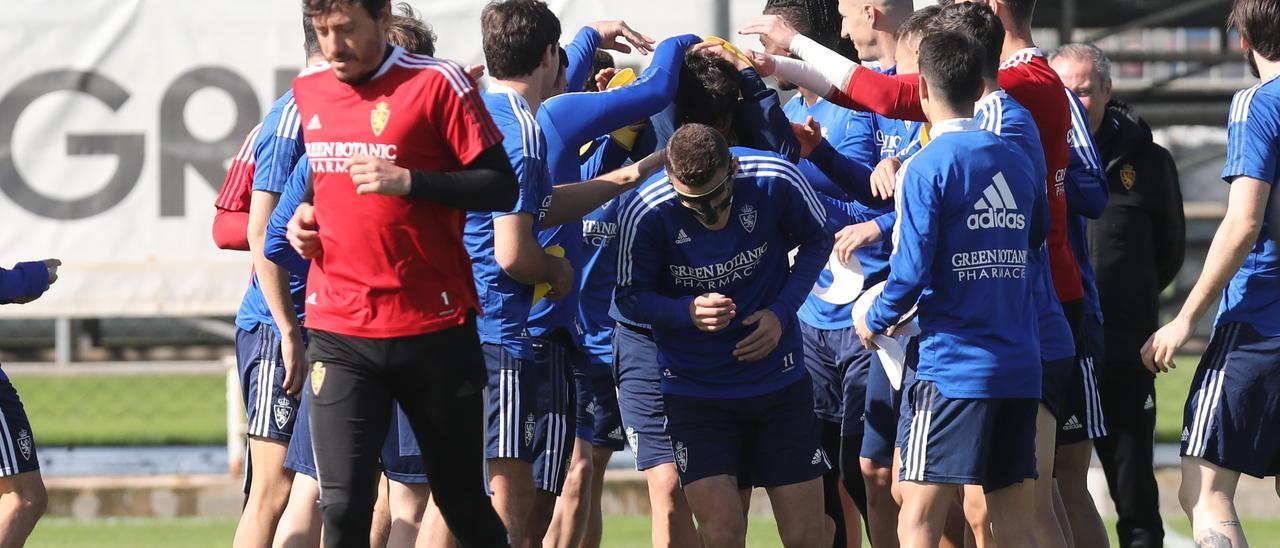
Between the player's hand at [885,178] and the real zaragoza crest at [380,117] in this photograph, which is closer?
the real zaragoza crest at [380,117]

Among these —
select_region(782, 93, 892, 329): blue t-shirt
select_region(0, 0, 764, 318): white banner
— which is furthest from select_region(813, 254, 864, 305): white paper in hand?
select_region(0, 0, 764, 318): white banner

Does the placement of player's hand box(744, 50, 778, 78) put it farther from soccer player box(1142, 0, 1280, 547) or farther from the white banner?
the white banner

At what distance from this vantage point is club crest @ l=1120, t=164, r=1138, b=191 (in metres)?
6.05

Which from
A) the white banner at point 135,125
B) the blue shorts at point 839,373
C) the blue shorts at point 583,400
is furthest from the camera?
the white banner at point 135,125

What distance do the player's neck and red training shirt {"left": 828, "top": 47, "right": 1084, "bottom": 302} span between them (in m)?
0.89

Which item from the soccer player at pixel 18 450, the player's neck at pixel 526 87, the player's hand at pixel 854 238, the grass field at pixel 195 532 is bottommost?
the grass field at pixel 195 532

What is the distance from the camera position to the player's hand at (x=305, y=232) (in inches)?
161

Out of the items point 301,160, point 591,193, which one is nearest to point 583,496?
point 591,193

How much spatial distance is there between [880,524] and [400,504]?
170cm

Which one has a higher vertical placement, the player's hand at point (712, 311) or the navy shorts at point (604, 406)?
the player's hand at point (712, 311)

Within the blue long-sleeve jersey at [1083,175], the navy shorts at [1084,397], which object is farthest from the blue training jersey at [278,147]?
the navy shorts at [1084,397]

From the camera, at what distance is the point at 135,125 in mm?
9258

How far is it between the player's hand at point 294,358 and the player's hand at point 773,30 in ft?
5.64

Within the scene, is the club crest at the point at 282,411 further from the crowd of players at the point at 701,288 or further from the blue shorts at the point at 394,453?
the blue shorts at the point at 394,453
